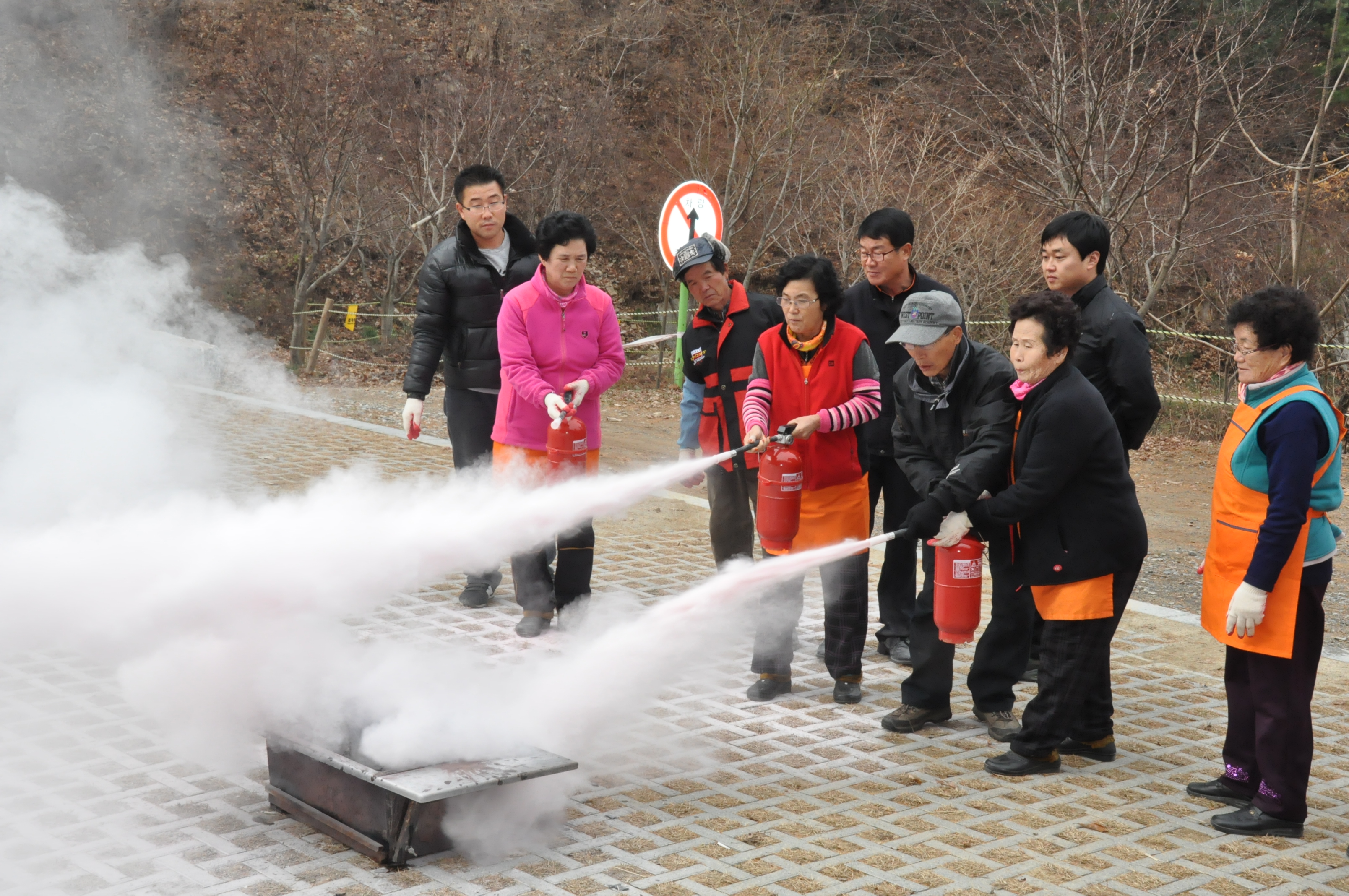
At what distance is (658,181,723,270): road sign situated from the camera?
38.7ft

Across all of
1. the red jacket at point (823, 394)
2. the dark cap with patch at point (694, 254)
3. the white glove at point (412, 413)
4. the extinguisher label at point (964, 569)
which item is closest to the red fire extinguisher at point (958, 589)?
the extinguisher label at point (964, 569)

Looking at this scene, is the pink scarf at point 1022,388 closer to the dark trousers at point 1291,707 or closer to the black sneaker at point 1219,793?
the dark trousers at point 1291,707

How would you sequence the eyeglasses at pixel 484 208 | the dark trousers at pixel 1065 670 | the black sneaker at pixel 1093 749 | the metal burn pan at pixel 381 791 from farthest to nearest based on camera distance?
1. the eyeglasses at pixel 484 208
2. the black sneaker at pixel 1093 749
3. the dark trousers at pixel 1065 670
4. the metal burn pan at pixel 381 791

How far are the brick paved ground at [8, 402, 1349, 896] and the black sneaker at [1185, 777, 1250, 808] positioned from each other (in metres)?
0.06

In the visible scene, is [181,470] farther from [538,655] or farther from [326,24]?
[326,24]

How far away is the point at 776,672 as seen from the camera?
5.99 meters

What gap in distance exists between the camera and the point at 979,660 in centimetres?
556

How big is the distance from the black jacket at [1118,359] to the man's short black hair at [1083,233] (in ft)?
0.47

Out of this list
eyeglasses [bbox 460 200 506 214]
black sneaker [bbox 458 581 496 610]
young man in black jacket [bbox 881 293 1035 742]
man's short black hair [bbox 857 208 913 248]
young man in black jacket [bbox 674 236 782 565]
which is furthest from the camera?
black sneaker [bbox 458 581 496 610]

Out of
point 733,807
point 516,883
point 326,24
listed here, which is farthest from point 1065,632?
point 326,24

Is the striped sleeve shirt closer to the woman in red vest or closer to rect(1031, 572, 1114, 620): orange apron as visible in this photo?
the woman in red vest

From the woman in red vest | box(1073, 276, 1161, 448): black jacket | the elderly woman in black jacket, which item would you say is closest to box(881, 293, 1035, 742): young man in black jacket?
the elderly woman in black jacket

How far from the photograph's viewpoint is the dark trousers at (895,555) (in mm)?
6277

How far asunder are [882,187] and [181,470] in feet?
45.0
